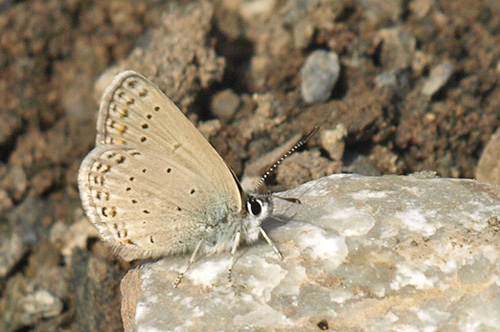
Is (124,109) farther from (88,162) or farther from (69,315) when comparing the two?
(69,315)

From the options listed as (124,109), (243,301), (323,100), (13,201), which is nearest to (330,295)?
(243,301)

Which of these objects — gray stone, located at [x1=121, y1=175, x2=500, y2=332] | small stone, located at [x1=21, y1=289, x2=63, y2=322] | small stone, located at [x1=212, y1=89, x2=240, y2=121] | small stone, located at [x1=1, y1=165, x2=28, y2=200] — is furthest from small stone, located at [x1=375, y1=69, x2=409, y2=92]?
small stone, located at [x1=1, y1=165, x2=28, y2=200]

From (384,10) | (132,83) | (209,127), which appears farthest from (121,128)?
(384,10)

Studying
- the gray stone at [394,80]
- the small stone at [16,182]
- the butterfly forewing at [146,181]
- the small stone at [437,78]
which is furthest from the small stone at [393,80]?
the small stone at [16,182]

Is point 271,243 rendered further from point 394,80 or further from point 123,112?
point 394,80

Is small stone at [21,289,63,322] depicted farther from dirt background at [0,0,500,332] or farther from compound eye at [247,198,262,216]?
compound eye at [247,198,262,216]

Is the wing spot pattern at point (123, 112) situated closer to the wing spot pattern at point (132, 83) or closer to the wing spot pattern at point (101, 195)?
the wing spot pattern at point (132, 83)

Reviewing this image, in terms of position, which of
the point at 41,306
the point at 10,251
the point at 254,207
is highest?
the point at 254,207
